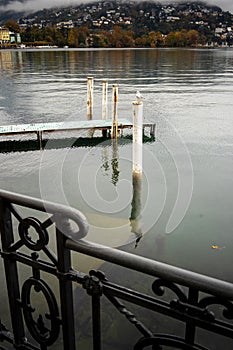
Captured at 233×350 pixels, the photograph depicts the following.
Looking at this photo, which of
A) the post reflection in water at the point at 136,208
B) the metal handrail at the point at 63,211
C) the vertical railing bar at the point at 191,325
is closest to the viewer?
the vertical railing bar at the point at 191,325

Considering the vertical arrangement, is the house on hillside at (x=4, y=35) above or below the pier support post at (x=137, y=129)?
above

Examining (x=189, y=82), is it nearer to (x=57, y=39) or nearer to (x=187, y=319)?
(x=187, y=319)

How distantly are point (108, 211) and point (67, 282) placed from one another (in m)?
6.35

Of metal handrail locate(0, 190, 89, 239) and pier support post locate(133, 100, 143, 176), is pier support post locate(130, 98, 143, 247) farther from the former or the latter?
metal handrail locate(0, 190, 89, 239)

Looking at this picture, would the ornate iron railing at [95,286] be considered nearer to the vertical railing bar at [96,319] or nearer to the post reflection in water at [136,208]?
the vertical railing bar at [96,319]

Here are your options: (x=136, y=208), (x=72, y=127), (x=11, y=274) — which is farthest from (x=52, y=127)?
(x=11, y=274)

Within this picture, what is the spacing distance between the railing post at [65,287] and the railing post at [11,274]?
0.37 metres

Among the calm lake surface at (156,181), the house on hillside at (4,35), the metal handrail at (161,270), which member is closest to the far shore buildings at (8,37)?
the house on hillside at (4,35)

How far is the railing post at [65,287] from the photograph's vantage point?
162 cm

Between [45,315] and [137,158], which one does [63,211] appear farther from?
[137,158]

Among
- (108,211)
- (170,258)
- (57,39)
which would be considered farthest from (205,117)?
(57,39)

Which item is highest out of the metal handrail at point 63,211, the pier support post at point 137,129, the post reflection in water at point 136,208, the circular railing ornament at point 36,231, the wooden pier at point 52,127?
the metal handrail at point 63,211

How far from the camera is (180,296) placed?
4.56 ft

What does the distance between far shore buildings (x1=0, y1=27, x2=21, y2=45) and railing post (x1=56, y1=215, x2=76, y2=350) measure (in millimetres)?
156712
